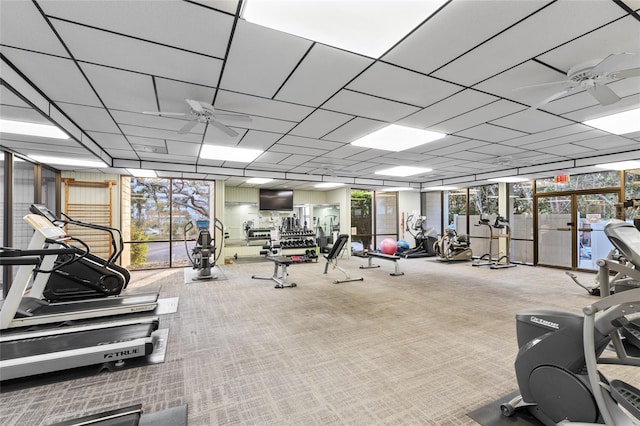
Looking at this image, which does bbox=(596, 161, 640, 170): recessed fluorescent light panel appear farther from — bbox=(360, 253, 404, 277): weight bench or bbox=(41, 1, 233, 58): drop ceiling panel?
bbox=(41, 1, 233, 58): drop ceiling panel

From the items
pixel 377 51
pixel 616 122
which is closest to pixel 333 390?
pixel 377 51

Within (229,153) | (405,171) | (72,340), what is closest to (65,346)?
(72,340)

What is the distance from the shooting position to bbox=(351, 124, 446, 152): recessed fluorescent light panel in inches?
170

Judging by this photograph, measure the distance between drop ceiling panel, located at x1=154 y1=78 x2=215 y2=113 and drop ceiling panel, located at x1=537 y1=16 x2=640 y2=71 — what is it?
120 inches

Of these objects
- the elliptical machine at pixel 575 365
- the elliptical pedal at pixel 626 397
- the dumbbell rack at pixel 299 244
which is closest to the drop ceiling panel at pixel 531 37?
the elliptical machine at pixel 575 365

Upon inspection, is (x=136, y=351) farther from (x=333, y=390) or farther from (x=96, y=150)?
(x=96, y=150)

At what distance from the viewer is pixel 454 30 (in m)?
1.98

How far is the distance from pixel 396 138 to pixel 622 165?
208 inches

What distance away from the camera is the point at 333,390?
2275 millimetres

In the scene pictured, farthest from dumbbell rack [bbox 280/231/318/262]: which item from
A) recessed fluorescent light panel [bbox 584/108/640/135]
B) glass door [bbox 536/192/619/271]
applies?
recessed fluorescent light panel [bbox 584/108/640/135]

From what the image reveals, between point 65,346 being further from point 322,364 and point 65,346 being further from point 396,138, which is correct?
point 396,138

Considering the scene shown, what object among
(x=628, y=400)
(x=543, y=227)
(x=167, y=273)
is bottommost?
(x=167, y=273)

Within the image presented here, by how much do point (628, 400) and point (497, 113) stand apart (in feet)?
10.0

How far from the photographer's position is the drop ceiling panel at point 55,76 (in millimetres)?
2322
